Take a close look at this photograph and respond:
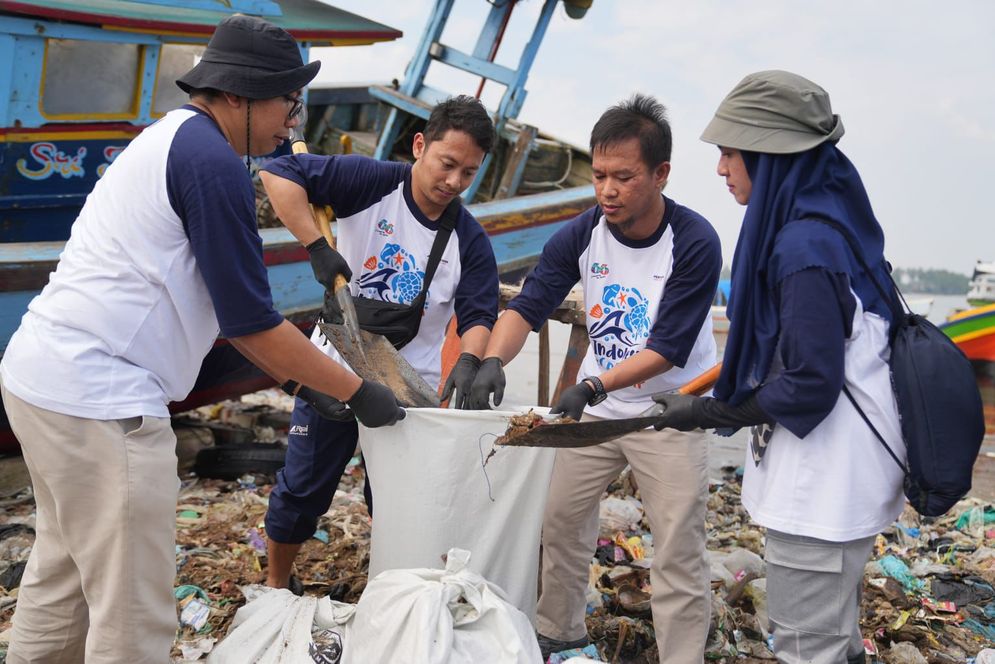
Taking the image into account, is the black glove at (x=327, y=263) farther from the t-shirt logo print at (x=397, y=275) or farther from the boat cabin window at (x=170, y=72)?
the boat cabin window at (x=170, y=72)

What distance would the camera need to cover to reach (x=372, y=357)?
3031 mm

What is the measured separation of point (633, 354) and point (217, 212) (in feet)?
5.26

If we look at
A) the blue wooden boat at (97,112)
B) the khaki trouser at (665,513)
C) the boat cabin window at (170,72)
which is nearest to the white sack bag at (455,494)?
the khaki trouser at (665,513)

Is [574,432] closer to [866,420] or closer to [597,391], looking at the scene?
[597,391]

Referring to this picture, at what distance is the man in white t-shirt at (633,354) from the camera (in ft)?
9.95

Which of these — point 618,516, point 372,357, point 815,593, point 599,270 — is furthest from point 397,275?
point 618,516

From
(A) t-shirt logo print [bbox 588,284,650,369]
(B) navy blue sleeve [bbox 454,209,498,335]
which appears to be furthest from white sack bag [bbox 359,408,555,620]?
(B) navy blue sleeve [bbox 454,209,498,335]

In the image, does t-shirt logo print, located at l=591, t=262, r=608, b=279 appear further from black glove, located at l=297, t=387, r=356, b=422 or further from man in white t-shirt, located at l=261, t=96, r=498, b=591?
black glove, located at l=297, t=387, r=356, b=422

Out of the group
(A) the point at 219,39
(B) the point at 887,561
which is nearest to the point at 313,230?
(A) the point at 219,39

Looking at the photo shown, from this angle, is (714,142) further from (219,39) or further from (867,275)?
(219,39)

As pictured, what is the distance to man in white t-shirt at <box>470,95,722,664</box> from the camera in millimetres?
3033

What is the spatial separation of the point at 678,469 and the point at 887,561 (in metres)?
2.10

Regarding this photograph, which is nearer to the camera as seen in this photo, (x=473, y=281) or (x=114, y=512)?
(x=114, y=512)

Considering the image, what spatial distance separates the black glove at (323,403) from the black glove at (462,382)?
0.35 meters
